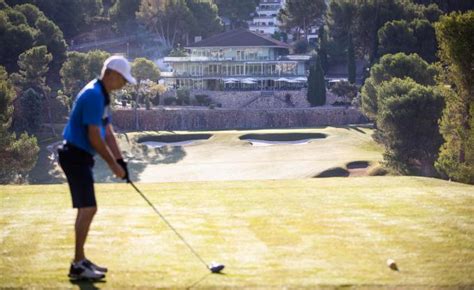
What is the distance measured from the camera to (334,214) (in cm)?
1327

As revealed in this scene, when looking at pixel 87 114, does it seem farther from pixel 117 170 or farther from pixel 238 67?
pixel 238 67

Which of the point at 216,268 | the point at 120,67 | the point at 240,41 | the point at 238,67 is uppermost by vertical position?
the point at 120,67

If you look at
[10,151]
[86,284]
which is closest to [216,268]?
[86,284]

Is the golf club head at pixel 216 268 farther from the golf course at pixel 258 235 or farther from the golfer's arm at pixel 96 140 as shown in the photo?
the golfer's arm at pixel 96 140

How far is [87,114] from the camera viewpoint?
904 centimetres

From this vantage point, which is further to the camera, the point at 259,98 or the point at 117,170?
the point at 259,98

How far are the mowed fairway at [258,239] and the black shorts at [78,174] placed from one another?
0.95 metres

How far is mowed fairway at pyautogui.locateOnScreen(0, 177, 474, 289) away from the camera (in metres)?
9.23

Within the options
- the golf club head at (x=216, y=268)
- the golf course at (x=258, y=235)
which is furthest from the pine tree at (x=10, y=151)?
the golf club head at (x=216, y=268)

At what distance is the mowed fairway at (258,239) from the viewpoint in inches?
364

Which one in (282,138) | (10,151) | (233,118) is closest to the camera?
(10,151)

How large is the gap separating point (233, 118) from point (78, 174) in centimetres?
7588

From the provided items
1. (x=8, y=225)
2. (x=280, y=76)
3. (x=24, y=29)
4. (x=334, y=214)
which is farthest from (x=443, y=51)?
(x=280, y=76)

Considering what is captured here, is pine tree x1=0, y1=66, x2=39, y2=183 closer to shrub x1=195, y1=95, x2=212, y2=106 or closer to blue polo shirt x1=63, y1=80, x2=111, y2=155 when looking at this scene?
blue polo shirt x1=63, y1=80, x2=111, y2=155
